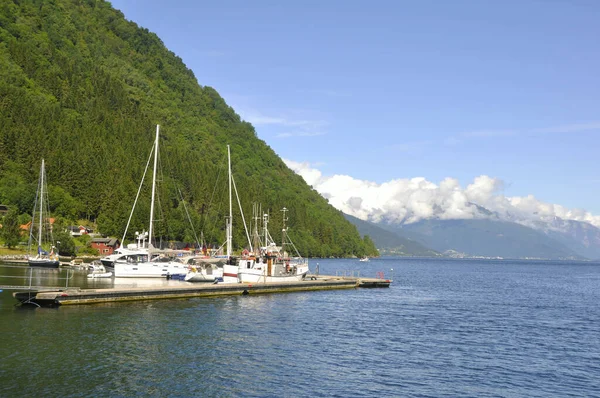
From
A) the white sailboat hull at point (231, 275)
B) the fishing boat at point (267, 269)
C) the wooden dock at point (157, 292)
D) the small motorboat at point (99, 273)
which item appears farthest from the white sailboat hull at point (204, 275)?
the small motorboat at point (99, 273)

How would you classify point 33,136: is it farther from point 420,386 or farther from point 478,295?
point 420,386

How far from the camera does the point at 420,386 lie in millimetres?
35562

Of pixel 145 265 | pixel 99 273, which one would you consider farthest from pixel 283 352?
pixel 99 273

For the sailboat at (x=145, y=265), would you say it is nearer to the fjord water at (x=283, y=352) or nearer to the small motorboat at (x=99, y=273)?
the small motorboat at (x=99, y=273)

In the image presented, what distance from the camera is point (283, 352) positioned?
143 feet

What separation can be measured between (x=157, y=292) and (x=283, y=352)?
30.5 meters

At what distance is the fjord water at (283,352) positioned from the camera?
33.9 meters

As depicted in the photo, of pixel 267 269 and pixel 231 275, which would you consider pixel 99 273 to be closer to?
pixel 231 275

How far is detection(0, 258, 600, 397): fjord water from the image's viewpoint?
3388cm

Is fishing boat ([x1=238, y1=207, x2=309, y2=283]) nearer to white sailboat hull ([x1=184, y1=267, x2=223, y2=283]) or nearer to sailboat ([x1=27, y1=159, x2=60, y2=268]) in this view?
white sailboat hull ([x1=184, y1=267, x2=223, y2=283])

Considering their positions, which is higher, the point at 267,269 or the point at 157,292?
the point at 267,269

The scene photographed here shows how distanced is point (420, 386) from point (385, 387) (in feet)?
7.87

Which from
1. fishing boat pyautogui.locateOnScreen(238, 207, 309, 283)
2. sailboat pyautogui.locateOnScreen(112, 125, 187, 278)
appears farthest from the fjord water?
fishing boat pyautogui.locateOnScreen(238, 207, 309, 283)

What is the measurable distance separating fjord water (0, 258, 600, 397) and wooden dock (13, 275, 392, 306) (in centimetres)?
182
